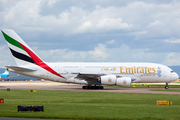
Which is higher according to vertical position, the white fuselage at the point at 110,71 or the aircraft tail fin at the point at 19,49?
the aircraft tail fin at the point at 19,49

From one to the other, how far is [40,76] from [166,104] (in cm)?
2782

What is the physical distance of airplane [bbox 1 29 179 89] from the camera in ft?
152

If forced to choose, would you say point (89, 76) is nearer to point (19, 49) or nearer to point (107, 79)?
point (107, 79)

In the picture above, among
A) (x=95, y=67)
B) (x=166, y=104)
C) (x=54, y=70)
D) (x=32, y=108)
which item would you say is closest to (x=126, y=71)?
(x=95, y=67)

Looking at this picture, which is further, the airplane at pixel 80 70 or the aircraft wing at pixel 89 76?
the airplane at pixel 80 70

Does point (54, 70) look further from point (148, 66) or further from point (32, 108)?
point (32, 108)

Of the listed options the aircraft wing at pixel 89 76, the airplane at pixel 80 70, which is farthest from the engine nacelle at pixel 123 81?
the aircraft wing at pixel 89 76

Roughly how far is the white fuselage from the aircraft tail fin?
3.65 ft

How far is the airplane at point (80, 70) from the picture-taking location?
46331 mm

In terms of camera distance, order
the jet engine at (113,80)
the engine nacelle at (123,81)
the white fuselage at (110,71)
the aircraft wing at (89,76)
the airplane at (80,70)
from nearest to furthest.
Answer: the aircraft wing at (89,76) → the jet engine at (113,80) → the engine nacelle at (123,81) → the airplane at (80,70) → the white fuselage at (110,71)

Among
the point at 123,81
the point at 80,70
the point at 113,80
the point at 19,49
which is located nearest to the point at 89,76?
the point at 80,70

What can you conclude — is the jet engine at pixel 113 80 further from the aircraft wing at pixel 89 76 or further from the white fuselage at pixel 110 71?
the white fuselage at pixel 110 71

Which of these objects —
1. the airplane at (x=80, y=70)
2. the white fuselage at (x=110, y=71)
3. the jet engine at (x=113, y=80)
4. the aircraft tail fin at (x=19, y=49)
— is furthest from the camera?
the white fuselage at (x=110, y=71)

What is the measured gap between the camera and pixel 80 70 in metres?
48.8
